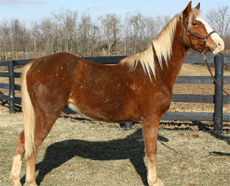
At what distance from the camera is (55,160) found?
389 cm

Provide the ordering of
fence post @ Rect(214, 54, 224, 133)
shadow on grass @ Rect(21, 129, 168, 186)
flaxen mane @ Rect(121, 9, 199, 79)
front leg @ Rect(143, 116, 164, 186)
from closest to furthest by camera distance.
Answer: front leg @ Rect(143, 116, 164, 186), flaxen mane @ Rect(121, 9, 199, 79), shadow on grass @ Rect(21, 129, 168, 186), fence post @ Rect(214, 54, 224, 133)

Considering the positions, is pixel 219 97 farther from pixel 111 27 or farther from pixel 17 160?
pixel 111 27

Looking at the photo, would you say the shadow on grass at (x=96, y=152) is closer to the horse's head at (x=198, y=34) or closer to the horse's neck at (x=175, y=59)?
the horse's neck at (x=175, y=59)

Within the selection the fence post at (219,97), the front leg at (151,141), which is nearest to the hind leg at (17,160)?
the front leg at (151,141)

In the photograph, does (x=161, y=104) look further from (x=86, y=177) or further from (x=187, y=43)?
(x=86, y=177)

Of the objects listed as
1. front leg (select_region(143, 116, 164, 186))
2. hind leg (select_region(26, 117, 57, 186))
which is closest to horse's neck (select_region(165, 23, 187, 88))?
front leg (select_region(143, 116, 164, 186))

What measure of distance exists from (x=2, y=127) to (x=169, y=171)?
4418mm

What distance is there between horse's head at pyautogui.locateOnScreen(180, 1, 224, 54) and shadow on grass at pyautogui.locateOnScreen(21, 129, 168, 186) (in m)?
1.96

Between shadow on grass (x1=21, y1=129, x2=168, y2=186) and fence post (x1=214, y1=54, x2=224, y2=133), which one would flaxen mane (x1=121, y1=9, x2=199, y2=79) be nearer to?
shadow on grass (x1=21, y1=129, x2=168, y2=186)

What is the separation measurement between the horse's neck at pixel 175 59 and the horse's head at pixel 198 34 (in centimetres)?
8

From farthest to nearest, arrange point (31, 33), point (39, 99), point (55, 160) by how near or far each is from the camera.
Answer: point (31, 33)
point (55, 160)
point (39, 99)

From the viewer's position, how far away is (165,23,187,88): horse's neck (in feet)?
10.0

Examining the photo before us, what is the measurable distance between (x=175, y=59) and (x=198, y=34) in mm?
418

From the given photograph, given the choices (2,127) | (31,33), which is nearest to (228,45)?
(31,33)
